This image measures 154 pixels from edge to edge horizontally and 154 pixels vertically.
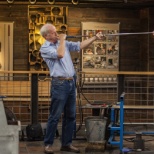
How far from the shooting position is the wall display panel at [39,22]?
43.6 feet

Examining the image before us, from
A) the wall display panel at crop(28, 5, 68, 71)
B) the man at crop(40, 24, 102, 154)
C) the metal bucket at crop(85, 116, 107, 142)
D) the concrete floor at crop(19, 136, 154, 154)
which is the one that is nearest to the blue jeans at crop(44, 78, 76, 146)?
the man at crop(40, 24, 102, 154)

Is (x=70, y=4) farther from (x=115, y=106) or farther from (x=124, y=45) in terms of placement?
(x=115, y=106)

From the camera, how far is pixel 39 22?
1331 centimetres

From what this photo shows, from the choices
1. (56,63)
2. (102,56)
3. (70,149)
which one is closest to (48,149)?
(70,149)

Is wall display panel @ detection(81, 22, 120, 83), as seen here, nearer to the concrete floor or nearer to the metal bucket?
the concrete floor

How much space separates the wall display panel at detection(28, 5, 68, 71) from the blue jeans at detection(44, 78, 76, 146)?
540cm

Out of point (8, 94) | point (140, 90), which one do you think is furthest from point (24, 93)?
point (140, 90)

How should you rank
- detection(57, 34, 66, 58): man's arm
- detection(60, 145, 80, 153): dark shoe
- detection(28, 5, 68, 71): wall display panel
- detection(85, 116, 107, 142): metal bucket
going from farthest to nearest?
detection(28, 5, 68, 71): wall display panel, detection(85, 116, 107, 142): metal bucket, detection(60, 145, 80, 153): dark shoe, detection(57, 34, 66, 58): man's arm

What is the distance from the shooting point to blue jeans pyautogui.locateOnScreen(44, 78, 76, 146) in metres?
7.85

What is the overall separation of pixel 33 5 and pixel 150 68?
3.35m

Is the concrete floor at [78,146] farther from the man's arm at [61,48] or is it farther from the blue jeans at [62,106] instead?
the man's arm at [61,48]

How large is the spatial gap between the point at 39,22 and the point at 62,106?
227 inches

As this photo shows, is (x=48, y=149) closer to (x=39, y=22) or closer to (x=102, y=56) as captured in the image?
(x=39, y=22)

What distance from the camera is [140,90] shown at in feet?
43.4
